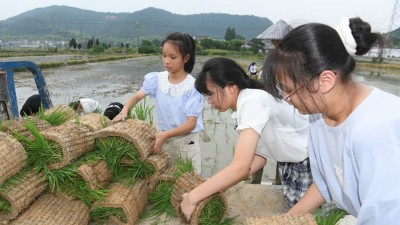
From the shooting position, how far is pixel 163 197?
2.42 meters

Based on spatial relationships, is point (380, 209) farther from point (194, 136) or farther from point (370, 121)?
point (194, 136)

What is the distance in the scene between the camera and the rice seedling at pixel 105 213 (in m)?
2.17

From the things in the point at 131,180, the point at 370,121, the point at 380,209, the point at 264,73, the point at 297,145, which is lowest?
the point at 131,180

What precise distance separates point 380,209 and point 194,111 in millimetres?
1981

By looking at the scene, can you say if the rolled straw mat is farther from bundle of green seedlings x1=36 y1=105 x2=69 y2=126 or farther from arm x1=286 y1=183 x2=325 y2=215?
bundle of green seedlings x1=36 y1=105 x2=69 y2=126

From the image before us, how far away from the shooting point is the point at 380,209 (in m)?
1.13

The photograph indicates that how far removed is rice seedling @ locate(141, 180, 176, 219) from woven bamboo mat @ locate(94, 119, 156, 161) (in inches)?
9.9

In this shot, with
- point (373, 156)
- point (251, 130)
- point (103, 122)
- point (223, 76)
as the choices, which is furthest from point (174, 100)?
point (373, 156)

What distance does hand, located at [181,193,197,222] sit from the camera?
2016mm

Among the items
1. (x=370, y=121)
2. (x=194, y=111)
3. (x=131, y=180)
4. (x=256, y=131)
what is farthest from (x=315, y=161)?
Result: (x=194, y=111)

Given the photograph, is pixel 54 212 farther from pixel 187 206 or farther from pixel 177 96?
pixel 177 96

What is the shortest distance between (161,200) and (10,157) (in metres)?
0.97

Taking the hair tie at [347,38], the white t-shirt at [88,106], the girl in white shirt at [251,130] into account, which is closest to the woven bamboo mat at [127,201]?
the girl in white shirt at [251,130]

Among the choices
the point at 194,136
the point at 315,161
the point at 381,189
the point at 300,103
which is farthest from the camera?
the point at 194,136
